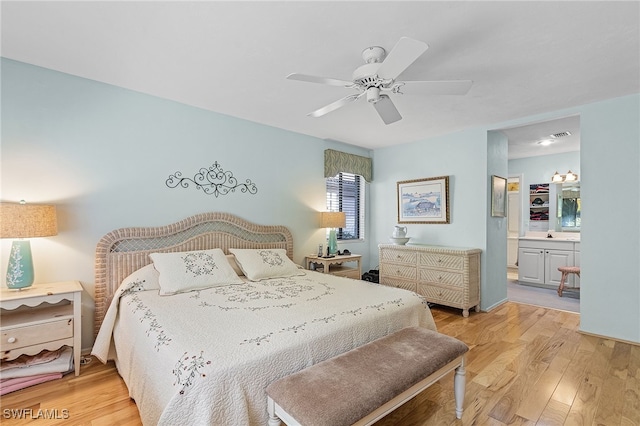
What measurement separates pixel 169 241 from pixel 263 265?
1.00 m

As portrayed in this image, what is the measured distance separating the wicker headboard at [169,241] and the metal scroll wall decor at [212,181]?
0.99 ft

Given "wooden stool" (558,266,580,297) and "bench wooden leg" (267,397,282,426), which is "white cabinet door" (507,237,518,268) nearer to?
"wooden stool" (558,266,580,297)

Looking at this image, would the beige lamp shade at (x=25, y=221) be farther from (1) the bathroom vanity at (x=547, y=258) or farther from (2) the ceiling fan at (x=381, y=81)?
(1) the bathroom vanity at (x=547, y=258)

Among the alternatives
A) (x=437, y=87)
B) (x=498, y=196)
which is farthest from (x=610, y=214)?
(x=437, y=87)

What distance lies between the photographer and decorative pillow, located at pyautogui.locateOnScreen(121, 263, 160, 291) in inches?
98.1

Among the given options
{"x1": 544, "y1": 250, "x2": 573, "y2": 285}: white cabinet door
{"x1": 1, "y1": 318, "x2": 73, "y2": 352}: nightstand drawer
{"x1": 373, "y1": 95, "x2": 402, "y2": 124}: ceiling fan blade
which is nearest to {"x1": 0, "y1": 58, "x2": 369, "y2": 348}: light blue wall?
{"x1": 1, "y1": 318, "x2": 73, "y2": 352}: nightstand drawer

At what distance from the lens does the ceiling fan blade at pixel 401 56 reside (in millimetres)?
1533

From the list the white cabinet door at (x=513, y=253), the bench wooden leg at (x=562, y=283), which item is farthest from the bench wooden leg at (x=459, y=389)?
the white cabinet door at (x=513, y=253)

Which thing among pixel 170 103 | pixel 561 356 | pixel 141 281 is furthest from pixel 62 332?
pixel 561 356

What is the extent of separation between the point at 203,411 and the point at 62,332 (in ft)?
5.65

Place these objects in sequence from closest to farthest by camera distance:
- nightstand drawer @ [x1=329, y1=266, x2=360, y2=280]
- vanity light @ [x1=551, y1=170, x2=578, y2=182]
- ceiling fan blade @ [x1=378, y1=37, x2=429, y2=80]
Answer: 1. ceiling fan blade @ [x1=378, y1=37, x2=429, y2=80]
2. nightstand drawer @ [x1=329, y1=266, x2=360, y2=280]
3. vanity light @ [x1=551, y1=170, x2=578, y2=182]

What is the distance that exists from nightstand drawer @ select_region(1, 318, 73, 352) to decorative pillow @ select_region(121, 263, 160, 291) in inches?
17.2

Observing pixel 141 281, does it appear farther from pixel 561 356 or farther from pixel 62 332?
pixel 561 356

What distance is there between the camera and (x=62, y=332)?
7.24 feet
